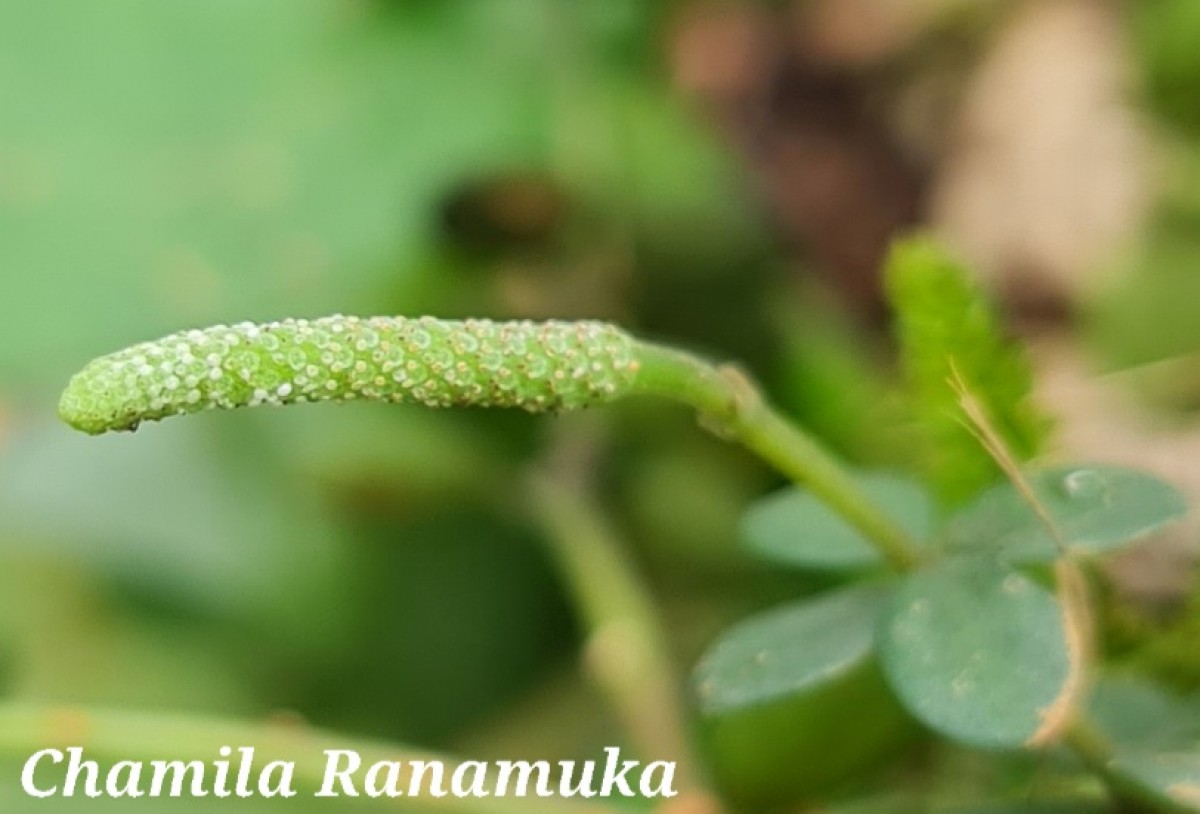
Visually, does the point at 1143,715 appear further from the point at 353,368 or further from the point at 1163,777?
the point at 353,368

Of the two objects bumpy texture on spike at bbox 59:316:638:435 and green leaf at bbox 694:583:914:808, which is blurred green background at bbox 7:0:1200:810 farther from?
bumpy texture on spike at bbox 59:316:638:435

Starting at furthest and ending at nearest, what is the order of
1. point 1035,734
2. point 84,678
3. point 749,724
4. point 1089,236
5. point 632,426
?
point 1089,236, point 632,426, point 84,678, point 749,724, point 1035,734

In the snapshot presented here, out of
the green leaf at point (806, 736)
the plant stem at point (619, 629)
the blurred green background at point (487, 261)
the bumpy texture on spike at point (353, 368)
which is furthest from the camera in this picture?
the blurred green background at point (487, 261)

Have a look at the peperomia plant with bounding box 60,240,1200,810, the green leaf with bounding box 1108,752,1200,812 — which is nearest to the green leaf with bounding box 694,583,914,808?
the peperomia plant with bounding box 60,240,1200,810

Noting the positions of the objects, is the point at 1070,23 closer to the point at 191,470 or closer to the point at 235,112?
the point at 235,112

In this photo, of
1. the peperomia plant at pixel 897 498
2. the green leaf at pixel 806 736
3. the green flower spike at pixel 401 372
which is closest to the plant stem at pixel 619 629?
the green leaf at pixel 806 736

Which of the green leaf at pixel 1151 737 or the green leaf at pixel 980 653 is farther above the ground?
the green leaf at pixel 980 653

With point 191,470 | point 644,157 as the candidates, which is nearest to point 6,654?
point 191,470

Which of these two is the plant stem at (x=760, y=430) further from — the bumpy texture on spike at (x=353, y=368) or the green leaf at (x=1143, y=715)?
the green leaf at (x=1143, y=715)

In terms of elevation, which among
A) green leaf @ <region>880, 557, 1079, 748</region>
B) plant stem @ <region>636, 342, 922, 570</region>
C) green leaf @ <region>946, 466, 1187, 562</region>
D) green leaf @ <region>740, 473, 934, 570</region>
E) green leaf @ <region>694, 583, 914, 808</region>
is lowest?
green leaf @ <region>694, 583, 914, 808</region>
